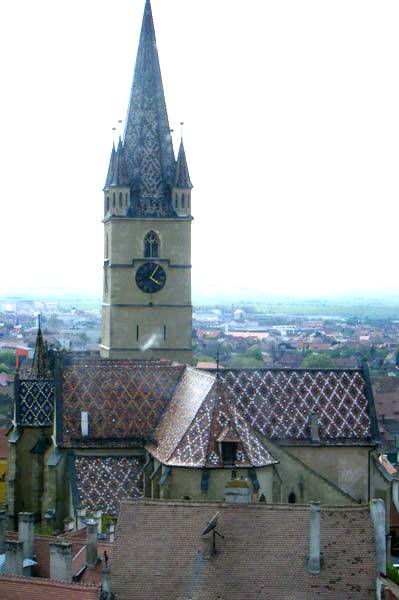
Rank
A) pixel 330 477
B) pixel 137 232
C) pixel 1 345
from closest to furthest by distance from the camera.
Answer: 1. pixel 330 477
2. pixel 137 232
3. pixel 1 345

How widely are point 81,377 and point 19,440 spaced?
14.8 feet

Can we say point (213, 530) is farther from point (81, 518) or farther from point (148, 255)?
point (148, 255)

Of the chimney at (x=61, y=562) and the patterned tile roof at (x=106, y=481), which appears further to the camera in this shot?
the patterned tile roof at (x=106, y=481)

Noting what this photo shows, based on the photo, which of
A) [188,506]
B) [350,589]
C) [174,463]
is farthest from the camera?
[174,463]

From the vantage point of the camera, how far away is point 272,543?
3117 cm

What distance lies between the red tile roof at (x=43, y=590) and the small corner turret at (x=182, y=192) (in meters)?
30.9

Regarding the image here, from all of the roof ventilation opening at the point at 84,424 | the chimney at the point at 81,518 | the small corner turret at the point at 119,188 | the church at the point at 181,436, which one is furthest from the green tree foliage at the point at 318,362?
the chimney at the point at 81,518

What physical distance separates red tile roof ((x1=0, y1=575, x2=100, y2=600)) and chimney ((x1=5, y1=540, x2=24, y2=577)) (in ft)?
9.13

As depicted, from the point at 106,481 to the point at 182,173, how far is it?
18529 millimetres

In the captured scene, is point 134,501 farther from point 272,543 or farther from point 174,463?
point 174,463

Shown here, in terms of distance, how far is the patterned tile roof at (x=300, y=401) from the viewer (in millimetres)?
46500

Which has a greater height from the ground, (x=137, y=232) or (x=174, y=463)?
(x=137, y=232)

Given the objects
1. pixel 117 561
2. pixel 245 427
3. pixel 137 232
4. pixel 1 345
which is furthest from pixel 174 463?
pixel 1 345

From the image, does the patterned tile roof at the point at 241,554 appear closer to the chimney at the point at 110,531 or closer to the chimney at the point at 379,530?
the chimney at the point at 379,530
